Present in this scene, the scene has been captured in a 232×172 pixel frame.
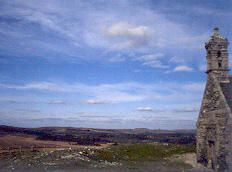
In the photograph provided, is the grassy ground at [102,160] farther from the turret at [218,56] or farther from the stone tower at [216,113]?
the turret at [218,56]

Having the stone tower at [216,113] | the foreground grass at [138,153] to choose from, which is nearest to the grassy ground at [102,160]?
the foreground grass at [138,153]

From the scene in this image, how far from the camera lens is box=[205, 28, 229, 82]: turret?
2703 centimetres

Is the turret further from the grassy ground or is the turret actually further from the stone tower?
the grassy ground

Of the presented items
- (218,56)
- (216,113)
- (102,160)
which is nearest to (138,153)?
(102,160)

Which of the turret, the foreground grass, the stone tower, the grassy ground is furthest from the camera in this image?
the foreground grass

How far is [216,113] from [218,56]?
4984 millimetres

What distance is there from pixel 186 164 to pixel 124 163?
16.8 feet

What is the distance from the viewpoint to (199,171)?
25703 millimetres

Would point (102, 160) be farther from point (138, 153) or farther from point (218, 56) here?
point (218, 56)

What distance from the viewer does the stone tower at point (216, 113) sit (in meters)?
24.1

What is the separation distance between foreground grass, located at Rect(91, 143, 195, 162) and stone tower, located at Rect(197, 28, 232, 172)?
4.47 meters

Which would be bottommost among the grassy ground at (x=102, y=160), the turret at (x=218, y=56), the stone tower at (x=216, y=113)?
the grassy ground at (x=102, y=160)

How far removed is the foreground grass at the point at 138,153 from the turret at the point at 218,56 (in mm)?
8353

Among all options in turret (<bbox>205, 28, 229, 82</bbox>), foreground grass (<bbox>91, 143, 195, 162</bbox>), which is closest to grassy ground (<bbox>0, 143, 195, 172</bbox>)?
foreground grass (<bbox>91, 143, 195, 162</bbox>)
